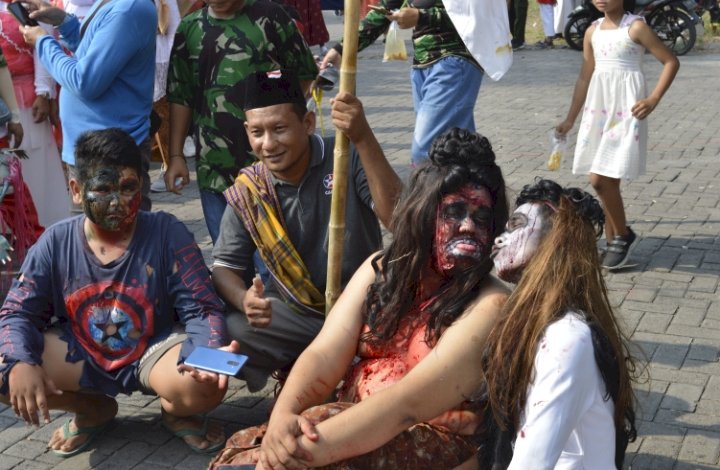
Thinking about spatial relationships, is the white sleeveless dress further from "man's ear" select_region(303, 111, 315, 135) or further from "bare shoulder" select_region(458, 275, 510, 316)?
"bare shoulder" select_region(458, 275, 510, 316)

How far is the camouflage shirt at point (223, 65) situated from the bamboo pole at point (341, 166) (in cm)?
115

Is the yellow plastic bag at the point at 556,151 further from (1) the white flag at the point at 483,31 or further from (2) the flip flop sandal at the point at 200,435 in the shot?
(2) the flip flop sandal at the point at 200,435

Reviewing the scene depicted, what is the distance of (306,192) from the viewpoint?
409cm

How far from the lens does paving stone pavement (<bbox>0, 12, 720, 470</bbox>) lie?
13.1 feet

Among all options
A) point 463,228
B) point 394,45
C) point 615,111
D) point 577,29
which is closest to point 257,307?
point 463,228

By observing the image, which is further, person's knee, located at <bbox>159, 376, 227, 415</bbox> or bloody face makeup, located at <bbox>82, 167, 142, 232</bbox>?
bloody face makeup, located at <bbox>82, 167, 142, 232</bbox>

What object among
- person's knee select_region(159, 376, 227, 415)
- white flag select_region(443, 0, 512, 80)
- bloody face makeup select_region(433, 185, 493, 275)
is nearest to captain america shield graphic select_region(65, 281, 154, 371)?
person's knee select_region(159, 376, 227, 415)

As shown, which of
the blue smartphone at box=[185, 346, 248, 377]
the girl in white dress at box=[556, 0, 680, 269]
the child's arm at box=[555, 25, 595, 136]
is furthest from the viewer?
the child's arm at box=[555, 25, 595, 136]

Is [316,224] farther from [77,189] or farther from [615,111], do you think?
[615,111]

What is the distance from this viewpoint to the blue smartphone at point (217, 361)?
11.8ft

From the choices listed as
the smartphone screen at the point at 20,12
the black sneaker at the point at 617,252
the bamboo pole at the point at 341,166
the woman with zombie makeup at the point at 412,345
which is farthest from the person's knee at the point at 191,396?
the black sneaker at the point at 617,252

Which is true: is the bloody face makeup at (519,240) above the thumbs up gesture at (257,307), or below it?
above

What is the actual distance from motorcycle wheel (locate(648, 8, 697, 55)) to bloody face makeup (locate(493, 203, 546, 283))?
472 inches

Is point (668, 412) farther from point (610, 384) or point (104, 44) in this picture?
point (104, 44)
